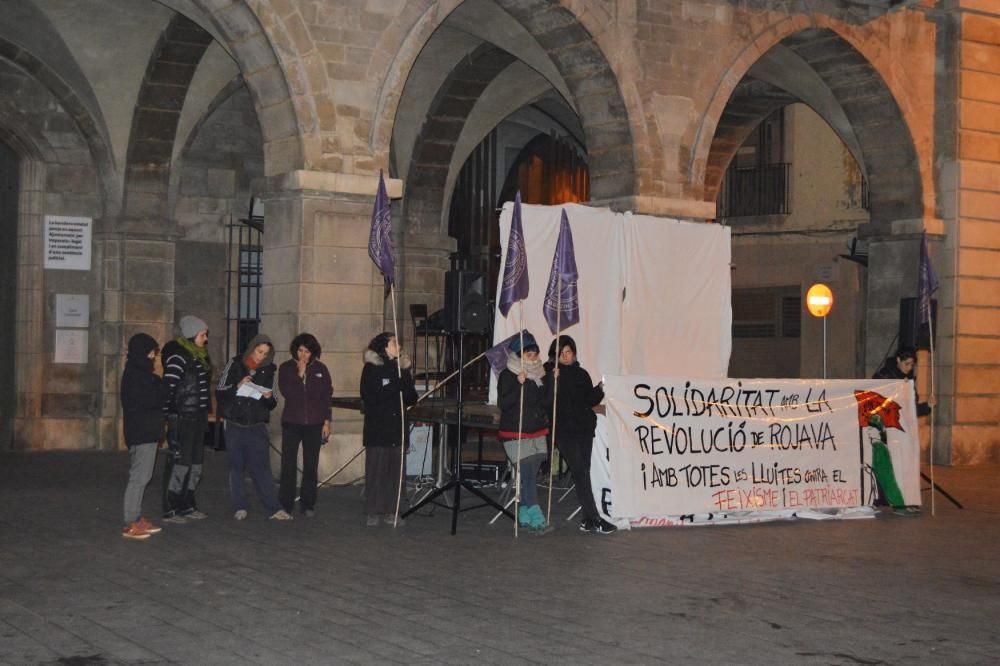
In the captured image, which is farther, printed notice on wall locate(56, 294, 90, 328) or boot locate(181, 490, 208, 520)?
printed notice on wall locate(56, 294, 90, 328)

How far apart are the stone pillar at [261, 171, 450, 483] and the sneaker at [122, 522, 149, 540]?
351 cm

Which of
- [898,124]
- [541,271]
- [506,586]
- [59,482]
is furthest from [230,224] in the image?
[506,586]

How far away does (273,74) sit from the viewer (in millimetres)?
13945

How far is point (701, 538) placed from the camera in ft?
37.2

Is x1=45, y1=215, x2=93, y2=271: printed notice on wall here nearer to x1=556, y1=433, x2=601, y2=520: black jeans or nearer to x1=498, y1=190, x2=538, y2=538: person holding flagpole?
x1=498, y1=190, x2=538, y2=538: person holding flagpole

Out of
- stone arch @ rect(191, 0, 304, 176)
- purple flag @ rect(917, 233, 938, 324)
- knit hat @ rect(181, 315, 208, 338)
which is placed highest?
stone arch @ rect(191, 0, 304, 176)

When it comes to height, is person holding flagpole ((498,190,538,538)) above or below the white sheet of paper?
above

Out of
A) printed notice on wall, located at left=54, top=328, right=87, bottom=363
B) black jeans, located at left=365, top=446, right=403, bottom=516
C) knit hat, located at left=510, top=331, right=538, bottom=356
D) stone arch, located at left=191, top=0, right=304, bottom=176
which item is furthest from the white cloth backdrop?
printed notice on wall, located at left=54, top=328, right=87, bottom=363

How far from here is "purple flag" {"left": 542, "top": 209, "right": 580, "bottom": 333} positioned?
11867 millimetres

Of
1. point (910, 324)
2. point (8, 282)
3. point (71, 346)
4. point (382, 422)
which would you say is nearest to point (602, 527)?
point (382, 422)

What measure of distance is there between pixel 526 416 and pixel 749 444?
7.60 feet

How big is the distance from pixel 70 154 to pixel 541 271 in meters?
8.27

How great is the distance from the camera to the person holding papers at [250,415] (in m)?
11.8

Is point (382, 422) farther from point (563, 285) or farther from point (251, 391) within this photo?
point (563, 285)
